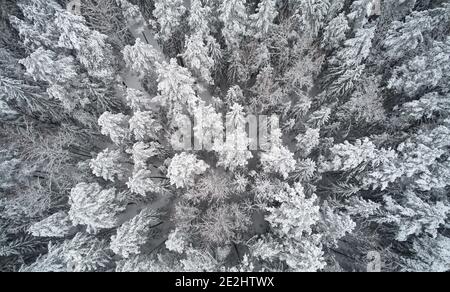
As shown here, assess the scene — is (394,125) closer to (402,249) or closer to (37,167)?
(402,249)

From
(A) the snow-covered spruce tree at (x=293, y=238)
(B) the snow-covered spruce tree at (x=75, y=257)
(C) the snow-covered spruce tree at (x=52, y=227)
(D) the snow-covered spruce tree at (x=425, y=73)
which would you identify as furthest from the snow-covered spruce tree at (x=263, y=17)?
(C) the snow-covered spruce tree at (x=52, y=227)

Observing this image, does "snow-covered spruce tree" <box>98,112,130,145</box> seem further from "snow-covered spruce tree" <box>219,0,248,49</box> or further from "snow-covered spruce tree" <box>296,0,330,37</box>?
"snow-covered spruce tree" <box>296,0,330,37</box>

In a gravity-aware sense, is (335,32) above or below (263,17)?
below

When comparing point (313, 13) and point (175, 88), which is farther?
point (313, 13)

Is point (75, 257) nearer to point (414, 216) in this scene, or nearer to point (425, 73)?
point (414, 216)

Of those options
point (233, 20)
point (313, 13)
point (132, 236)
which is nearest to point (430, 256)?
point (313, 13)

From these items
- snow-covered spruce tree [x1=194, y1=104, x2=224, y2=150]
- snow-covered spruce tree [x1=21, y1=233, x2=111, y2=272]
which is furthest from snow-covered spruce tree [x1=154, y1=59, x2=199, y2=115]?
snow-covered spruce tree [x1=21, y1=233, x2=111, y2=272]
